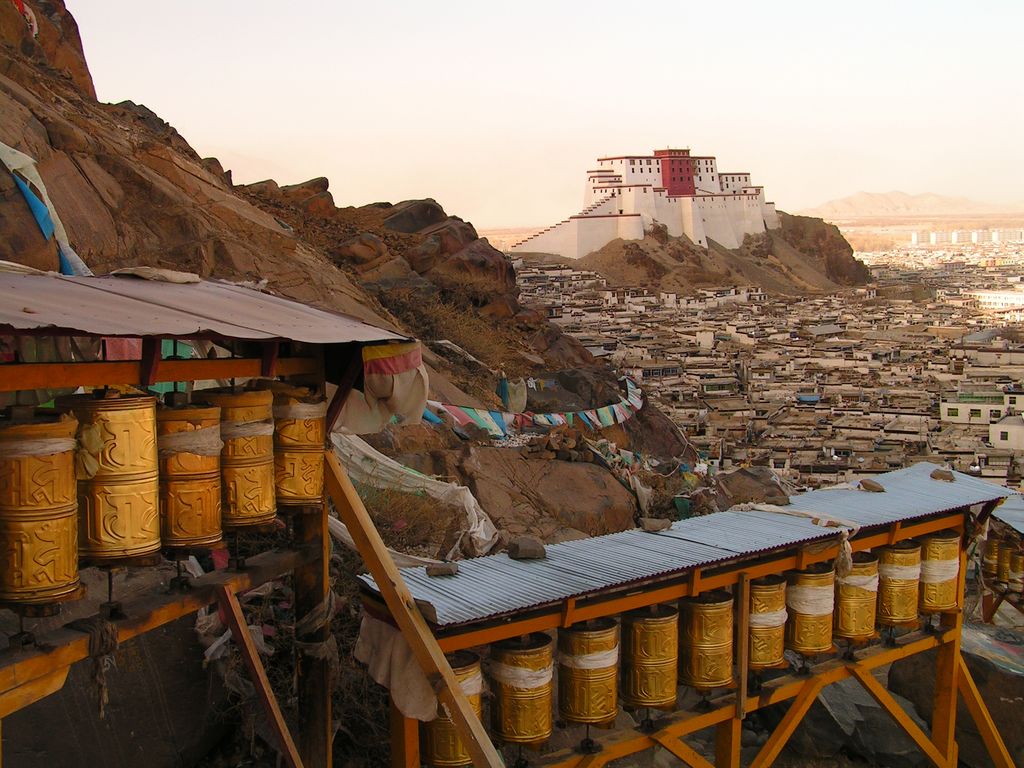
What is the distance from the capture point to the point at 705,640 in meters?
4.38

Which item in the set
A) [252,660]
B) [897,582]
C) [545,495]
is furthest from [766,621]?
[545,495]

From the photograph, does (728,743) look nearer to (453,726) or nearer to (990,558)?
(453,726)

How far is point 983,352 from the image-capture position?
4675 cm

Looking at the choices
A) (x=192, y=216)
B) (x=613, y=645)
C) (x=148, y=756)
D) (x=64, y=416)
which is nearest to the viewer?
(x=64, y=416)

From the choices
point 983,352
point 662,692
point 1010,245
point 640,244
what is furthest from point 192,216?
point 1010,245

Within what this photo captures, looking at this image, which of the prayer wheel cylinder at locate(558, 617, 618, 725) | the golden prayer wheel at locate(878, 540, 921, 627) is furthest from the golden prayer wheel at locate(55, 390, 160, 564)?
the golden prayer wheel at locate(878, 540, 921, 627)

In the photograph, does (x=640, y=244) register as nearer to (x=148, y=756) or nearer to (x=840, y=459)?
(x=840, y=459)

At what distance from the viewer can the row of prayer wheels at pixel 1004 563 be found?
6262 millimetres

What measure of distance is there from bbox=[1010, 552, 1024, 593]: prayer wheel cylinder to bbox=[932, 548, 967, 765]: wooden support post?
103cm

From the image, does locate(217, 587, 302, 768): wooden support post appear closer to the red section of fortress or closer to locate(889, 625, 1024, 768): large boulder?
locate(889, 625, 1024, 768): large boulder

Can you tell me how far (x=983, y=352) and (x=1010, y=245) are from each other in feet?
482

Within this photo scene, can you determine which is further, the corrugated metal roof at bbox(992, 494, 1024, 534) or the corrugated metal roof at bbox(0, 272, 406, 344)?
the corrugated metal roof at bbox(992, 494, 1024, 534)

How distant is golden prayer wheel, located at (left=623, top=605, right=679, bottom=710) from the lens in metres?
4.19

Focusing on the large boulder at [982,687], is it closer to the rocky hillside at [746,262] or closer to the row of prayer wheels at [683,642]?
the row of prayer wheels at [683,642]
